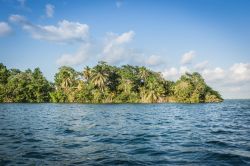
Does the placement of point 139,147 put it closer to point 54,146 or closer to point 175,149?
point 175,149

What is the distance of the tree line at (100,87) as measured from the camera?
443 feet

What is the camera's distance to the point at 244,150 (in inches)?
598

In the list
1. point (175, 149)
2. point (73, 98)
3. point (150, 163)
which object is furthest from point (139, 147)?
point (73, 98)

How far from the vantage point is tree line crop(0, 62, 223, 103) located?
13500 centimetres

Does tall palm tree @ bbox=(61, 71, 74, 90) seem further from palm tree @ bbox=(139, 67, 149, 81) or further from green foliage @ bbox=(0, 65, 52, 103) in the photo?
palm tree @ bbox=(139, 67, 149, 81)

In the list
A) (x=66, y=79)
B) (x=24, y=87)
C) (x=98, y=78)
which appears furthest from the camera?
(x=66, y=79)

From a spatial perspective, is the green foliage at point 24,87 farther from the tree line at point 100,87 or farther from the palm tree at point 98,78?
the palm tree at point 98,78

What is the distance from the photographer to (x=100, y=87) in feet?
447

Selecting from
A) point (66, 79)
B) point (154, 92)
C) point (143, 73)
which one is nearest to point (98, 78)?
point (66, 79)

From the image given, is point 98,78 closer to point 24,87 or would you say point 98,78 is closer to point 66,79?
point 66,79

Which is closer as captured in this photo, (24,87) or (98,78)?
(98,78)

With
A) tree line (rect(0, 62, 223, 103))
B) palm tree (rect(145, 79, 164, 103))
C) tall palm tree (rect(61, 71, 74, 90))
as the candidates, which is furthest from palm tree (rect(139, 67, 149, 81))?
tall palm tree (rect(61, 71, 74, 90))

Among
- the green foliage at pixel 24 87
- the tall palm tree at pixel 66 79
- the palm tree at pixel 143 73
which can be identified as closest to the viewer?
the green foliage at pixel 24 87

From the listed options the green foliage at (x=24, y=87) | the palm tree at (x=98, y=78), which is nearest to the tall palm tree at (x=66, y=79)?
the green foliage at (x=24, y=87)
